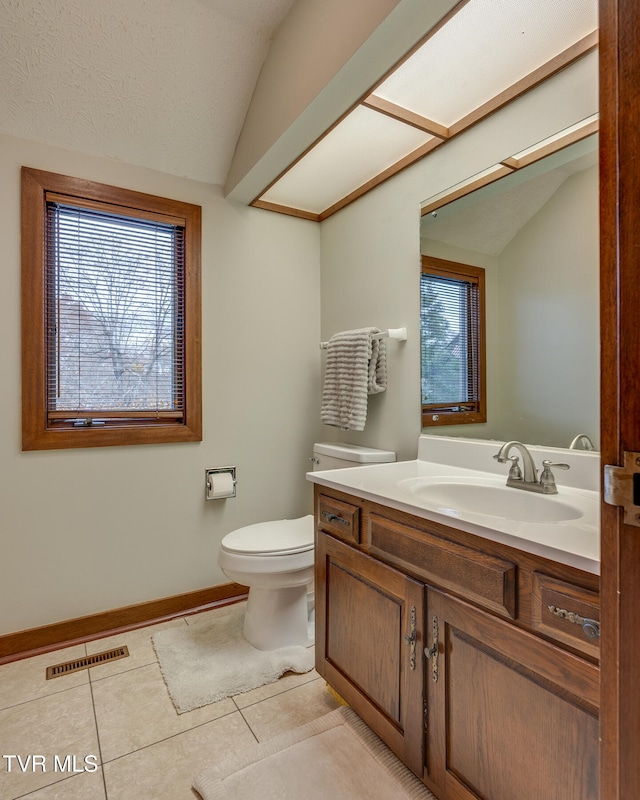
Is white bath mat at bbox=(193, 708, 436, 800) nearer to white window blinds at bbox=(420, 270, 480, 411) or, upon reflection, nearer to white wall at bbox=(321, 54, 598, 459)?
white wall at bbox=(321, 54, 598, 459)

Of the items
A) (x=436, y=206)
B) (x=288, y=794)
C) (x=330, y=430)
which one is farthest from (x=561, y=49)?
(x=288, y=794)

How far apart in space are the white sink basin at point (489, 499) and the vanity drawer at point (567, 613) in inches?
11.2

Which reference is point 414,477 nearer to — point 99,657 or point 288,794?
point 288,794

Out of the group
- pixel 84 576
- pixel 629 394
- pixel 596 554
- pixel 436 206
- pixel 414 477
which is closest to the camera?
pixel 629 394

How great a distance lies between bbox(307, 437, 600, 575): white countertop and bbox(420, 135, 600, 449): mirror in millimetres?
145

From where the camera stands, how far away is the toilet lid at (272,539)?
183 centimetres

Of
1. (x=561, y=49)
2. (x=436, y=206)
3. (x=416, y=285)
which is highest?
(x=561, y=49)

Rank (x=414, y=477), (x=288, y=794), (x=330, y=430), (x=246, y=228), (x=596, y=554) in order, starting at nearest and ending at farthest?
(x=596, y=554), (x=288, y=794), (x=414, y=477), (x=246, y=228), (x=330, y=430)

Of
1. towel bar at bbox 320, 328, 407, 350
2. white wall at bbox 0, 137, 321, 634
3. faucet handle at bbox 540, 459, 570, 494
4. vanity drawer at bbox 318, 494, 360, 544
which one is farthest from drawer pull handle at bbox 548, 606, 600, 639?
white wall at bbox 0, 137, 321, 634

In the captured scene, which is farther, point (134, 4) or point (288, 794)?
point (134, 4)

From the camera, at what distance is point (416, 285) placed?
78.7 inches

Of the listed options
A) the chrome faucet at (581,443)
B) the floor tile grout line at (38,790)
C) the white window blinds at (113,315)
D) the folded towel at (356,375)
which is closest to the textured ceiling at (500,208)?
the folded towel at (356,375)

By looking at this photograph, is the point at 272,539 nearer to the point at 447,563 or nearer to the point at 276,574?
the point at 276,574

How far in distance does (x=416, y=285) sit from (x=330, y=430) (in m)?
1.04
